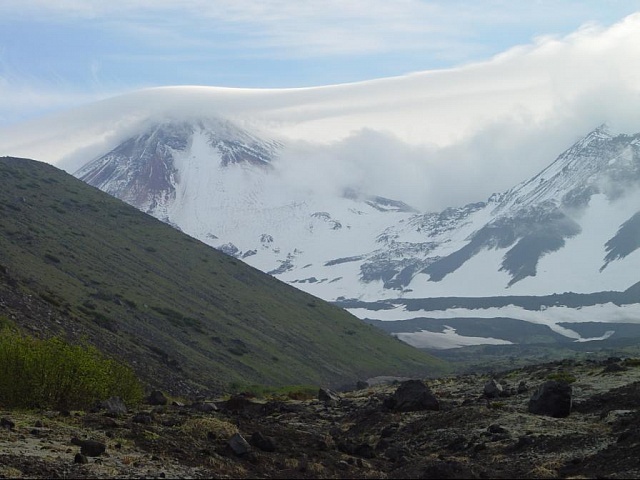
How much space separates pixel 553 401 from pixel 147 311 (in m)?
107

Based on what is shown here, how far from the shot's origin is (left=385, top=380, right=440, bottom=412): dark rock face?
54094 mm

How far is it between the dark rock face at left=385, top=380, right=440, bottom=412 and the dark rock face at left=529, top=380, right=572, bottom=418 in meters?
7.85

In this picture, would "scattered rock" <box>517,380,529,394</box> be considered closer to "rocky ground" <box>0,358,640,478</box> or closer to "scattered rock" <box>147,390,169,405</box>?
"rocky ground" <box>0,358,640,478</box>

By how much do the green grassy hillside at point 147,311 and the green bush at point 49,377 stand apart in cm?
3887

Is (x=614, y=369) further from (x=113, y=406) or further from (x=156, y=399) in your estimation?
(x=113, y=406)

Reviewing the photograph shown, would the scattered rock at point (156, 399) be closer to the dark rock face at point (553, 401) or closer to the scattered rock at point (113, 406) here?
the scattered rock at point (113, 406)

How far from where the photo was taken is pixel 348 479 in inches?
1275

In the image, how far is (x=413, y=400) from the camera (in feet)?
178

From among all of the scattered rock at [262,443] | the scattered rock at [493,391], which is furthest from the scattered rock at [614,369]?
the scattered rock at [262,443]

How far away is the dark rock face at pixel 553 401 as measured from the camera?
46.2 meters

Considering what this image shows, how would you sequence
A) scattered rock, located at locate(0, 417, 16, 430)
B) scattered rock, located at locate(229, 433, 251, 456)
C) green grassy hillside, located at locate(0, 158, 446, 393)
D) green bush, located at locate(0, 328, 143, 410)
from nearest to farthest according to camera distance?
scattered rock, located at locate(229, 433, 251, 456) < scattered rock, located at locate(0, 417, 16, 430) < green bush, located at locate(0, 328, 143, 410) < green grassy hillside, located at locate(0, 158, 446, 393)

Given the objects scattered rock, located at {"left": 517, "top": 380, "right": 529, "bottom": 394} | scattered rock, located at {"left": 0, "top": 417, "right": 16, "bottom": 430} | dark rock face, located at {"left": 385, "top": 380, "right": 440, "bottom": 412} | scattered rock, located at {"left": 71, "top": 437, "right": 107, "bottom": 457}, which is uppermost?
scattered rock, located at {"left": 517, "top": 380, "right": 529, "bottom": 394}

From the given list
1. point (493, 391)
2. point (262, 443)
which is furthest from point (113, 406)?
point (493, 391)

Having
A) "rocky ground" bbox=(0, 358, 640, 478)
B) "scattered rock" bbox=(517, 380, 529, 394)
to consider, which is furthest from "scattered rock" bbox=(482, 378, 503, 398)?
Answer: "scattered rock" bbox=(517, 380, 529, 394)
